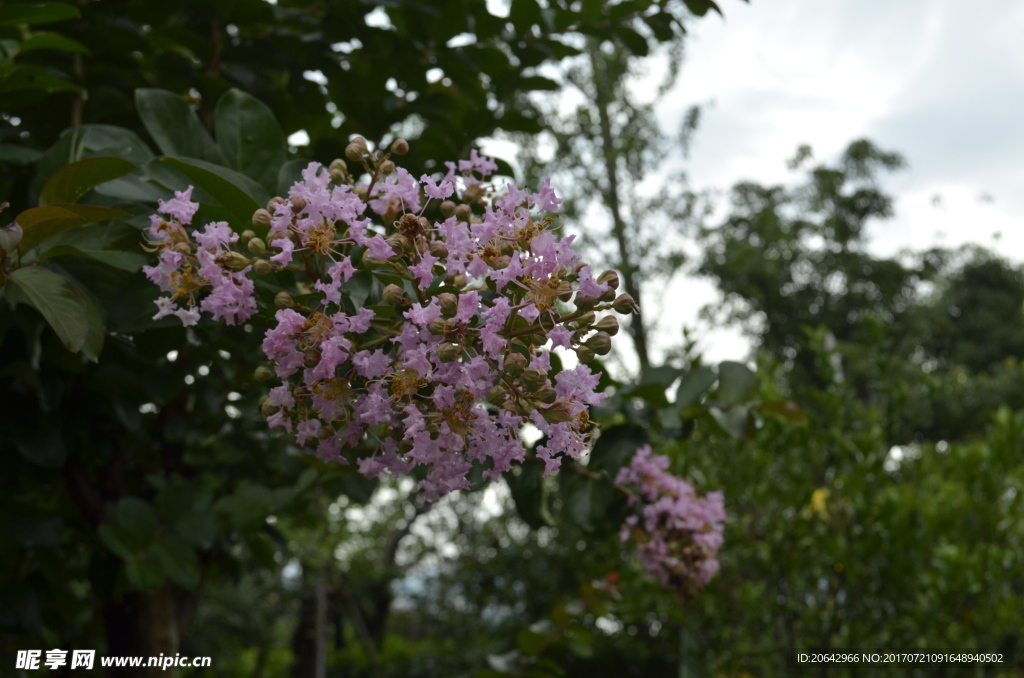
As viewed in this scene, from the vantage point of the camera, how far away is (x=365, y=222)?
81cm

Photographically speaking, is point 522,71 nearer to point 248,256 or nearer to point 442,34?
point 442,34

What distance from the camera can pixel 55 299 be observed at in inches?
32.6

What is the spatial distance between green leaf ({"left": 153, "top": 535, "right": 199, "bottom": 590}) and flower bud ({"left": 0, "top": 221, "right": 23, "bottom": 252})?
84 centimetres

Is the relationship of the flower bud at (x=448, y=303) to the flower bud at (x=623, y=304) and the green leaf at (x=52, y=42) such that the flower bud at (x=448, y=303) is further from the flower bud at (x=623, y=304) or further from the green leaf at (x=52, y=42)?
the green leaf at (x=52, y=42)

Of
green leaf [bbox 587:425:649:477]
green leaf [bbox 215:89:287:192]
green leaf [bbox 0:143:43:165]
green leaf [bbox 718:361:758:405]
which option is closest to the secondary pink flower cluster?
green leaf [bbox 587:425:649:477]

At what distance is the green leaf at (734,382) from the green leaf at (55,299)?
113cm

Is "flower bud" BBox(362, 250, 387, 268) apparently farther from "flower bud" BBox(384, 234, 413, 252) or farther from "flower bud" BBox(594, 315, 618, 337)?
"flower bud" BBox(594, 315, 618, 337)

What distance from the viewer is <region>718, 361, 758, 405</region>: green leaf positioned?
150 centimetres

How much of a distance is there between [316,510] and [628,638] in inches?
124

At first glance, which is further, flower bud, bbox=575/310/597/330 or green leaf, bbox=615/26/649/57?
green leaf, bbox=615/26/649/57

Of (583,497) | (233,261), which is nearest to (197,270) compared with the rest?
(233,261)

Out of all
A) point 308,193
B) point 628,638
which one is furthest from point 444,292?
point 628,638

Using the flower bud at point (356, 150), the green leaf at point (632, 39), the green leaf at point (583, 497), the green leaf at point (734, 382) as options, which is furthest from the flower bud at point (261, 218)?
the green leaf at point (632, 39)

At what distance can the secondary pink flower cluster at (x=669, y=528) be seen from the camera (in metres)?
1.47
